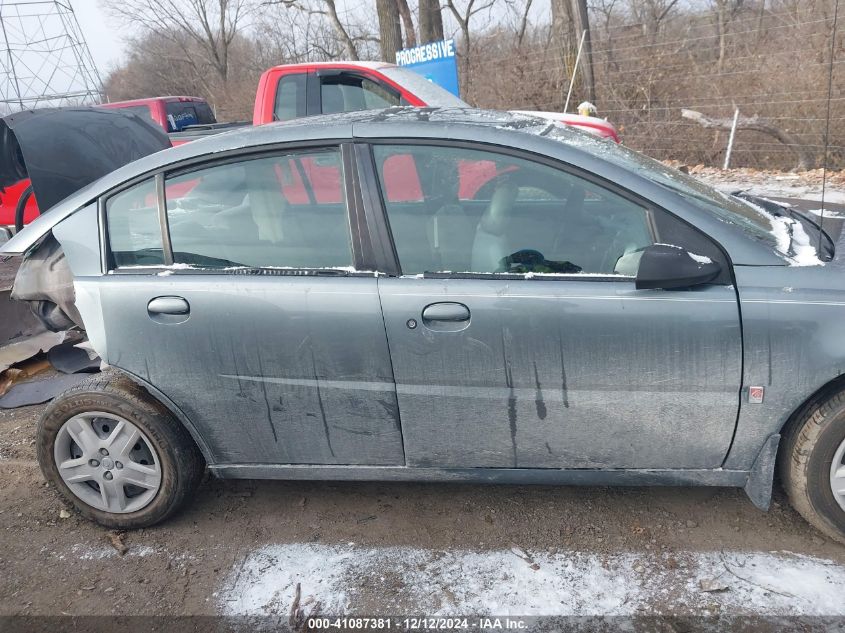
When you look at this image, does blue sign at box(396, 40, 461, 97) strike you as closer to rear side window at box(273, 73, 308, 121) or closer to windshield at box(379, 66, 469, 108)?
windshield at box(379, 66, 469, 108)

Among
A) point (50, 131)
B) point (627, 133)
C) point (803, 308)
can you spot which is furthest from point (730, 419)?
point (627, 133)

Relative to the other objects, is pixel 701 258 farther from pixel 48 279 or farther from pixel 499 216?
pixel 48 279

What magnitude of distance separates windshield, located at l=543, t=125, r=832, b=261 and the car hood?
2.86 meters

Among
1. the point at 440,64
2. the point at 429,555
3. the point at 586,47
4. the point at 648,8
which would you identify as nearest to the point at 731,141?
the point at 586,47

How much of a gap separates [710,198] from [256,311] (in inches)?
76.2

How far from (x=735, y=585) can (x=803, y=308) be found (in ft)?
3.42

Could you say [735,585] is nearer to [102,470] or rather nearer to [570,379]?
[570,379]

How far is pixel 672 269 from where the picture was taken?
2.52 metres

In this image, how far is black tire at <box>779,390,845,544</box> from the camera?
2.57 metres

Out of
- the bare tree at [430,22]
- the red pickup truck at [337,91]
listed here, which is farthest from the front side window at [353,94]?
the bare tree at [430,22]

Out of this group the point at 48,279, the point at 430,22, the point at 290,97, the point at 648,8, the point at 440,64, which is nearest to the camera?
the point at 48,279

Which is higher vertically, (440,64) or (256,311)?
(440,64)

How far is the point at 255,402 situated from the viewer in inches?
116

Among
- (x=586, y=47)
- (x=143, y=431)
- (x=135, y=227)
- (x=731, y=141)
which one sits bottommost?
(x=143, y=431)
